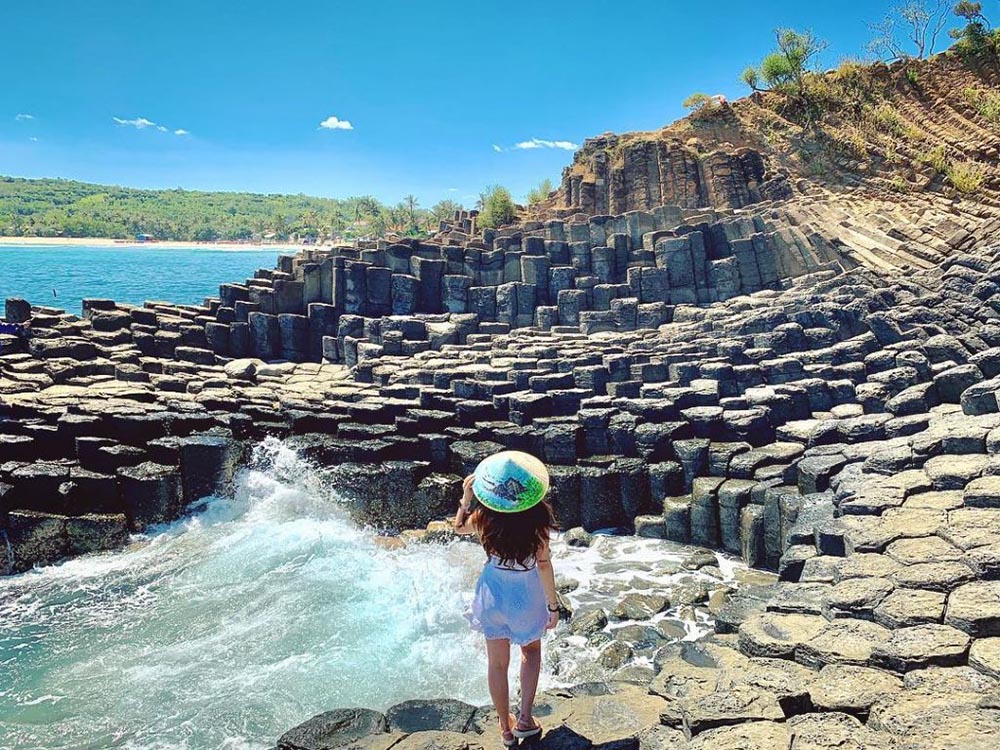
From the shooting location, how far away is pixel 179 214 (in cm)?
10988

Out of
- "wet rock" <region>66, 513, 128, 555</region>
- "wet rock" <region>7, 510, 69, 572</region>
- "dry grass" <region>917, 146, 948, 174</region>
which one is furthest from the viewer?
"dry grass" <region>917, 146, 948, 174</region>

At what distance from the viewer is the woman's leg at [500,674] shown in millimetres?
A: 3998

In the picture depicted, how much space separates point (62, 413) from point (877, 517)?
38.0 ft

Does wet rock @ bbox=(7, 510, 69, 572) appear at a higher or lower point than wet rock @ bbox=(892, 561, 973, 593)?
lower

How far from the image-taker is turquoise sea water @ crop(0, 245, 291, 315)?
44312 millimetres

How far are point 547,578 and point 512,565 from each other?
9.1 inches

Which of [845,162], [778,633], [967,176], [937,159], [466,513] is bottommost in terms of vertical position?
[778,633]

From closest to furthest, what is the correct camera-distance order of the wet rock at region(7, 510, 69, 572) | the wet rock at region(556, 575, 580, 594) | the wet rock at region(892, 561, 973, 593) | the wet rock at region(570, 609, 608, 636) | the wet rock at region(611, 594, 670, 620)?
the wet rock at region(892, 561, 973, 593), the wet rock at region(570, 609, 608, 636), the wet rock at region(611, 594, 670, 620), the wet rock at region(556, 575, 580, 594), the wet rock at region(7, 510, 69, 572)

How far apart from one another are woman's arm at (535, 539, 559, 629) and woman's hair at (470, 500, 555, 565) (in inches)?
2.4

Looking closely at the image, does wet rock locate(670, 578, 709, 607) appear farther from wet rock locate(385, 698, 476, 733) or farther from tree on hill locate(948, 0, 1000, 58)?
tree on hill locate(948, 0, 1000, 58)

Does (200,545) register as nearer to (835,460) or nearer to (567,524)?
(567,524)

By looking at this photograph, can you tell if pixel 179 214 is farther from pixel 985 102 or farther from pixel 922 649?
pixel 922 649

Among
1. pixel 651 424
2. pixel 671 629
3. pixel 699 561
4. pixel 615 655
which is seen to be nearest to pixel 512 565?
pixel 615 655

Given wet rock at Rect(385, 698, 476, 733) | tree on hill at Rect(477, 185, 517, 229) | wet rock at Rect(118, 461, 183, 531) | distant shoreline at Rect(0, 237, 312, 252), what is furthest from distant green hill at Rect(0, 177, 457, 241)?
wet rock at Rect(385, 698, 476, 733)
